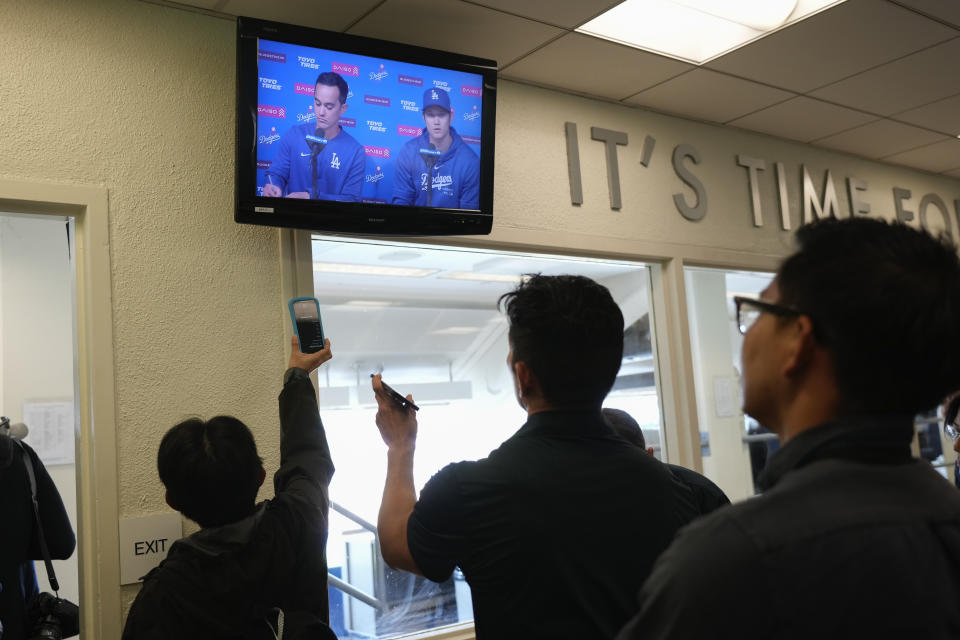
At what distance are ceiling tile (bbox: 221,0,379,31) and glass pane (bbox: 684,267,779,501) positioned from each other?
7.05 ft

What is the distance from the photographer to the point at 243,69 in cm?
217

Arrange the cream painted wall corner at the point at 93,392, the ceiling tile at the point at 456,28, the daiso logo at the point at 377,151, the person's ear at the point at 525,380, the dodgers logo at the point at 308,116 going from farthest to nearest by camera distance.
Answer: the ceiling tile at the point at 456,28, the daiso logo at the point at 377,151, the dodgers logo at the point at 308,116, the cream painted wall corner at the point at 93,392, the person's ear at the point at 525,380

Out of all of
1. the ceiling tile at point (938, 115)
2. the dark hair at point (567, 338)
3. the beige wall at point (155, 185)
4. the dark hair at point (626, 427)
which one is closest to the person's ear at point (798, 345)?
the dark hair at point (567, 338)

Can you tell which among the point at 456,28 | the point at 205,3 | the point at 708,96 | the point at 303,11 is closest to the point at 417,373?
the point at 456,28

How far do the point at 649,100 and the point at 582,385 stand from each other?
7.89 ft

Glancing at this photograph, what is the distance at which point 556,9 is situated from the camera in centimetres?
257

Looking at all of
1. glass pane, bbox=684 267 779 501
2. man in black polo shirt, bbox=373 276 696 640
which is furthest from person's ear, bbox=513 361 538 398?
glass pane, bbox=684 267 779 501

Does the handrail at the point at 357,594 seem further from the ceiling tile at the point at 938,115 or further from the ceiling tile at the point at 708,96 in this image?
the ceiling tile at the point at 938,115

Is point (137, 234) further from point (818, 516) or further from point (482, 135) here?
point (818, 516)

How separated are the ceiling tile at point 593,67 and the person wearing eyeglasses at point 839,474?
215 centimetres

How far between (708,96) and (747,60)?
339mm

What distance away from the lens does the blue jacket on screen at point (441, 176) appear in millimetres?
2465

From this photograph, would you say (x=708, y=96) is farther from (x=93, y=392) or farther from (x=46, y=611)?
(x=46, y=611)

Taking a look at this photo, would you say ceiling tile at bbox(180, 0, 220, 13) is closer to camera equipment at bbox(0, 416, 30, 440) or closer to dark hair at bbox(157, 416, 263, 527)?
dark hair at bbox(157, 416, 263, 527)
